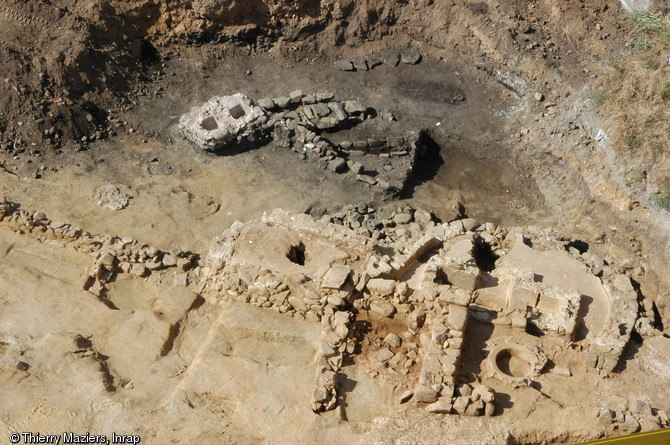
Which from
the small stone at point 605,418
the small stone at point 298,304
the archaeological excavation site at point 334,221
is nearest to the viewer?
the archaeological excavation site at point 334,221

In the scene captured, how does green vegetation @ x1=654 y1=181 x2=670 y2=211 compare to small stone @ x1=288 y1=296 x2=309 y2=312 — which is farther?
green vegetation @ x1=654 y1=181 x2=670 y2=211

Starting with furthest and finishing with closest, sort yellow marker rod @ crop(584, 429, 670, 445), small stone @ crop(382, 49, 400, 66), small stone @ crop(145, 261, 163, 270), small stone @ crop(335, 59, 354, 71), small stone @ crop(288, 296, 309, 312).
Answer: small stone @ crop(382, 49, 400, 66), small stone @ crop(335, 59, 354, 71), small stone @ crop(145, 261, 163, 270), small stone @ crop(288, 296, 309, 312), yellow marker rod @ crop(584, 429, 670, 445)

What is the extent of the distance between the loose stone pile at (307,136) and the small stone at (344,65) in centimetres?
154

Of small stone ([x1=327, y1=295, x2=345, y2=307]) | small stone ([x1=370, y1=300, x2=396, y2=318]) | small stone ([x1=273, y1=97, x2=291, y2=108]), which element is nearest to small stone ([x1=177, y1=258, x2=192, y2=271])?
small stone ([x1=327, y1=295, x2=345, y2=307])

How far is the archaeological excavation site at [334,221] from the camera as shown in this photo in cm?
779

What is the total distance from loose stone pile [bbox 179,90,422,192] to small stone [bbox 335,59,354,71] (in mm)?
1536

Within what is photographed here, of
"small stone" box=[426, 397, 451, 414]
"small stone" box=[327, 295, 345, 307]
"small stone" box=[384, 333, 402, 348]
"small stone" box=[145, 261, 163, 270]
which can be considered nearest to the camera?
"small stone" box=[426, 397, 451, 414]

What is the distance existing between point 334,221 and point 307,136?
86.7 inches

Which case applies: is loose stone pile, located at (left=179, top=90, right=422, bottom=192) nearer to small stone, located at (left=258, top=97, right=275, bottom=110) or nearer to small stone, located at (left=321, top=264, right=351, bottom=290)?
small stone, located at (left=258, top=97, right=275, bottom=110)

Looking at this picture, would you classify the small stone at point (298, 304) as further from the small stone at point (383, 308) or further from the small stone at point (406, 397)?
the small stone at point (406, 397)

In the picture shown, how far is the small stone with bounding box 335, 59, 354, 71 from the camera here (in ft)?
47.4

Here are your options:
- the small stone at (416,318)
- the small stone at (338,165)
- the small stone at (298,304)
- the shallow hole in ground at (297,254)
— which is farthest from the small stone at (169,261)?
the small stone at (416,318)

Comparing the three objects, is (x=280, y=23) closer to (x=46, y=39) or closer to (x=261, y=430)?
(x=46, y=39)

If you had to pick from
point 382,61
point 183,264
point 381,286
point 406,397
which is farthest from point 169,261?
point 382,61
